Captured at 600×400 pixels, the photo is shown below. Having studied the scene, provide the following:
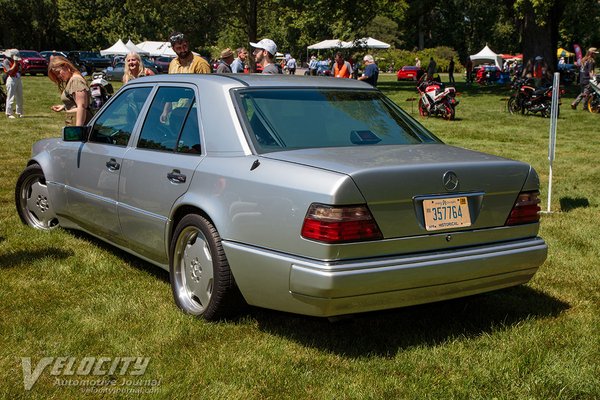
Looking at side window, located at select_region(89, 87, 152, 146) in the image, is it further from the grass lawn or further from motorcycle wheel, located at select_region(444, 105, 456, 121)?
motorcycle wheel, located at select_region(444, 105, 456, 121)

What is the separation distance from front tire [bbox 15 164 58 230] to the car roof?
1964 mm

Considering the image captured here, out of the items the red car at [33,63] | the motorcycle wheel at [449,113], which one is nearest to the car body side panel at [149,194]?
the motorcycle wheel at [449,113]

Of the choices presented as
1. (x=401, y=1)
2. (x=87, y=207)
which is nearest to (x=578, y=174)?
(x=87, y=207)

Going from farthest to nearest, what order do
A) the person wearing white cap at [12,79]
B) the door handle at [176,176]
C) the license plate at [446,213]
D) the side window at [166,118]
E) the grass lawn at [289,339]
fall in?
the person wearing white cap at [12,79]
the side window at [166,118]
the door handle at [176,176]
the license plate at [446,213]
the grass lawn at [289,339]

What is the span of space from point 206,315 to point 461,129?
46.9 feet

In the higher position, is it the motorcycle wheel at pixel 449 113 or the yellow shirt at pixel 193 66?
the yellow shirt at pixel 193 66

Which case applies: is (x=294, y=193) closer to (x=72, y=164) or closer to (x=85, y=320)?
(x=85, y=320)

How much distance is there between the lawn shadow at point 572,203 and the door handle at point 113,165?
5.15 metres

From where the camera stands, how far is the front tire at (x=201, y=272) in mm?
4160

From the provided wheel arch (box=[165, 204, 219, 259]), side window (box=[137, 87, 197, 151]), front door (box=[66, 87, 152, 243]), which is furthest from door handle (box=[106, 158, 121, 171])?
wheel arch (box=[165, 204, 219, 259])

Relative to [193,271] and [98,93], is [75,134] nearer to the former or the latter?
[193,271]

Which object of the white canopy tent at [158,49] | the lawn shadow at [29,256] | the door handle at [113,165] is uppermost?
the white canopy tent at [158,49]

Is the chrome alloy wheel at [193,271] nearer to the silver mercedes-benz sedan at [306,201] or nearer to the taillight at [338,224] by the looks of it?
the silver mercedes-benz sedan at [306,201]

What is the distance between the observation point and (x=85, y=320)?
4484mm
